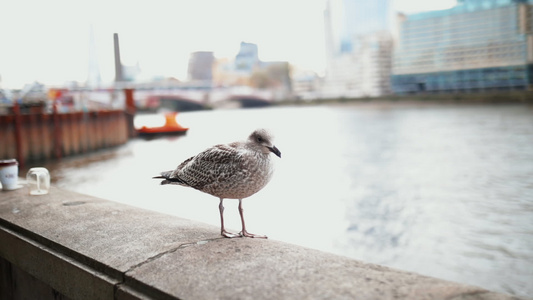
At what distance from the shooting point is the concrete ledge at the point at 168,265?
4.92 ft

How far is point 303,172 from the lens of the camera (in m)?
11.8

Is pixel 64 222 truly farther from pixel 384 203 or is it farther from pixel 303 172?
pixel 303 172

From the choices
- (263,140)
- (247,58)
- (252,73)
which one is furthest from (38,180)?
(247,58)

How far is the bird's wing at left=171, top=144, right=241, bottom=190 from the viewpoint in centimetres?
226

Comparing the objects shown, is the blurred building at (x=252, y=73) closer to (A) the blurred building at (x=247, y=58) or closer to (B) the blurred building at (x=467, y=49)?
(A) the blurred building at (x=247, y=58)

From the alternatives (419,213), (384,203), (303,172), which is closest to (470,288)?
(419,213)

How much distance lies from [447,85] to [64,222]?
49.9 meters

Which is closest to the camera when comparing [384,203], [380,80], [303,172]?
[384,203]

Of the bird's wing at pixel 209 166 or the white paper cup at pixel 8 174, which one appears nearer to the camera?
the bird's wing at pixel 209 166

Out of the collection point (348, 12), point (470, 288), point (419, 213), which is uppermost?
point (348, 12)

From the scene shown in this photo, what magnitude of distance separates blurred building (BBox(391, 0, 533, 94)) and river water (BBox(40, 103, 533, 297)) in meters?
29.3

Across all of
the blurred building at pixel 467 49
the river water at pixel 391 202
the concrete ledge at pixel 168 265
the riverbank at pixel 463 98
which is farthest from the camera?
the blurred building at pixel 467 49

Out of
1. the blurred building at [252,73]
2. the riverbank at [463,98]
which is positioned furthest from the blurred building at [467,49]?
the blurred building at [252,73]

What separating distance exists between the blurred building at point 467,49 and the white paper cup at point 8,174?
42.3 meters
